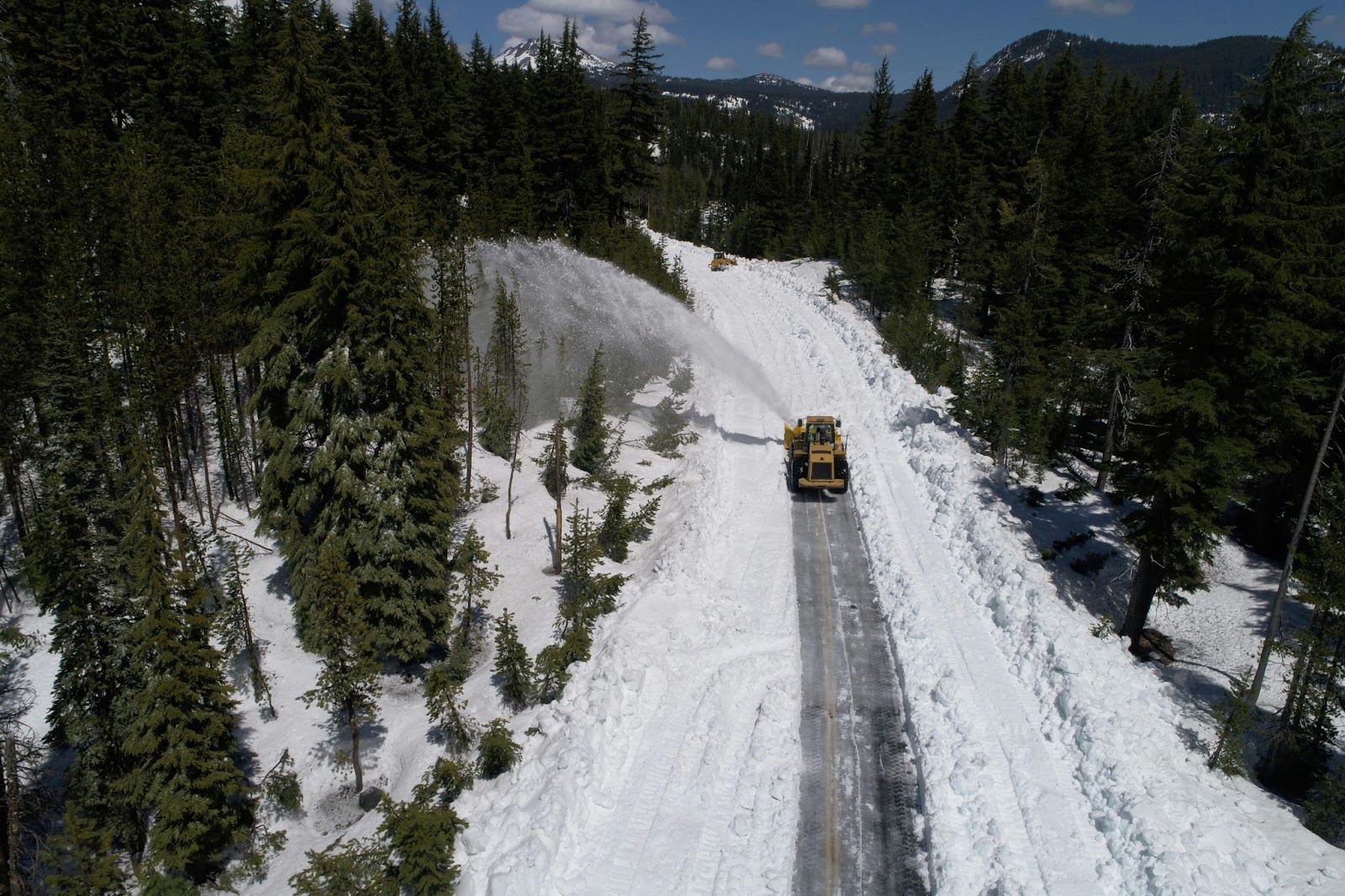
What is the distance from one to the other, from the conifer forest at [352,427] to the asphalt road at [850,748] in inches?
226

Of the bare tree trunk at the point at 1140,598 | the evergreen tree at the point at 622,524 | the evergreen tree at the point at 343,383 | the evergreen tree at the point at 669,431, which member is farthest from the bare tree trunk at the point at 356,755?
the bare tree trunk at the point at 1140,598

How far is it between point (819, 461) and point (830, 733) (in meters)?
13.0

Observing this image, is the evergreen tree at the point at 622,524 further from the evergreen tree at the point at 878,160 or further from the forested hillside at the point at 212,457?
the evergreen tree at the point at 878,160

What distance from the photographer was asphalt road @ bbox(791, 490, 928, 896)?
12234mm

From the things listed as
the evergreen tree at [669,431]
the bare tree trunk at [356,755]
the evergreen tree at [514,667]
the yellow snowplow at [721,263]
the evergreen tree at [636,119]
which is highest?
A: the evergreen tree at [636,119]

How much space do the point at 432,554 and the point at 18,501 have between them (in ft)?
52.3

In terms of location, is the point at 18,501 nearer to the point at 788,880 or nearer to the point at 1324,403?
the point at 788,880

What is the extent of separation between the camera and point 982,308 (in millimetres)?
49594

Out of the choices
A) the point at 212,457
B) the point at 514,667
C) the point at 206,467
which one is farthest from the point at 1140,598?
the point at 212,457

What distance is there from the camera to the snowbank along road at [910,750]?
38.7 feet

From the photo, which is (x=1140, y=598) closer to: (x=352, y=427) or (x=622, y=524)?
(x=622, y=524)

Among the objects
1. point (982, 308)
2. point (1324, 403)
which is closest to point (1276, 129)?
point (1324, 403)

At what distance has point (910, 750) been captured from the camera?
48.4ft

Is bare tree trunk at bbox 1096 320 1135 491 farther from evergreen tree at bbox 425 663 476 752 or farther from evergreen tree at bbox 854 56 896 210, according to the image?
evergreen tree at bbox 854 56 896 210
